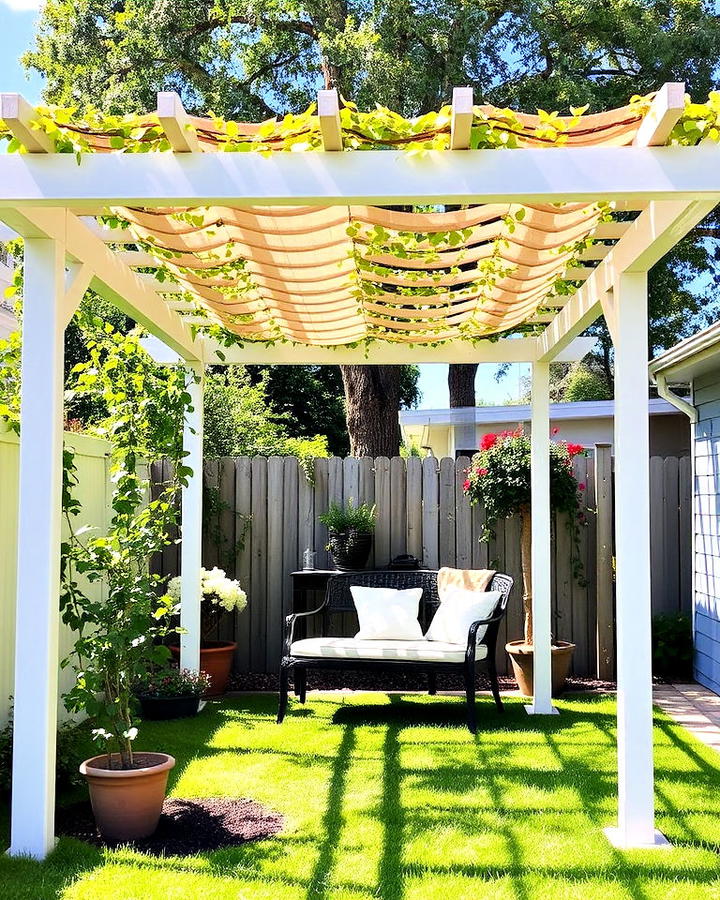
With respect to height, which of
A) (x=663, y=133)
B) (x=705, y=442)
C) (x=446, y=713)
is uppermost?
(x=663, y=133)

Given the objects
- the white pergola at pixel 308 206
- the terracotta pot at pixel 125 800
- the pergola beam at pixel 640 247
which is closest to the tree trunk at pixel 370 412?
the pergola beam at pixel 640 247

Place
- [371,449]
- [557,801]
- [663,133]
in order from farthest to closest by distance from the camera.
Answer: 1. [371,449]
2. [557,801]
3. [663,133]

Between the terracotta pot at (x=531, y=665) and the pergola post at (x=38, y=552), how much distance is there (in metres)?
3.79

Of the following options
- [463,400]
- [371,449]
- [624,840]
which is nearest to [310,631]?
[371,449]

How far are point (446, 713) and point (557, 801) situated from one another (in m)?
1.96

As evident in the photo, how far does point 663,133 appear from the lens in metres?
3.02

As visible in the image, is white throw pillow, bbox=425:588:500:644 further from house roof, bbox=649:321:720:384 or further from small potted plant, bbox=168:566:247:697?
house roof, bbox=649:321:720:384

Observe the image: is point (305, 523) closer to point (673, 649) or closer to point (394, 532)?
point (394, 532)

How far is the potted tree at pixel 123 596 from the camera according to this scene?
12.2 feet

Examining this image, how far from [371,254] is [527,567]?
3.17 metres

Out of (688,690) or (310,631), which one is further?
(310,631)

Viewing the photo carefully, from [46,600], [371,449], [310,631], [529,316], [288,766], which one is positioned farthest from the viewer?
[371,449]

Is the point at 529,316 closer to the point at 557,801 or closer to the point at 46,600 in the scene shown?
the point at 557,801

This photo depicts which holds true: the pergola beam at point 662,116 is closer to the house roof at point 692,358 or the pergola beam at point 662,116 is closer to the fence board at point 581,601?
the house roof at point 692,358
